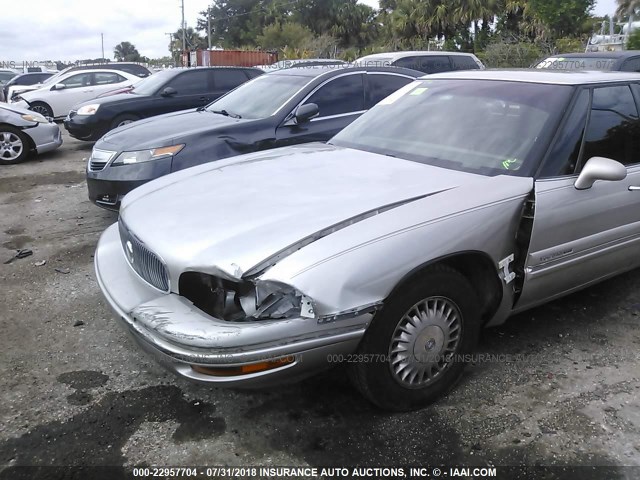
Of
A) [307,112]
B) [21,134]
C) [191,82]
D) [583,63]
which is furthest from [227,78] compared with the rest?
[583,63]

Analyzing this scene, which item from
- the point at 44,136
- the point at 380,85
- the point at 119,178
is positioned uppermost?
the point at 380,85

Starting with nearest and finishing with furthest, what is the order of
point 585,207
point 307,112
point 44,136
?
point 585,207
point 307,112
point 44,136

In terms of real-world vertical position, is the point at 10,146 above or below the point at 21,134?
below

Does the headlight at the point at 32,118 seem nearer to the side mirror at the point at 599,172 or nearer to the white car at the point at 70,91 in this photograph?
the white car at the point at 70,91

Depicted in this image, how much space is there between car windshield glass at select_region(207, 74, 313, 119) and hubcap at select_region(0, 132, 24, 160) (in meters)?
4.62

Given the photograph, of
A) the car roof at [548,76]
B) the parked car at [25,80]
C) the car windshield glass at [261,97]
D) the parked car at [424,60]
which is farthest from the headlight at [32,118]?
the parked car at [25,80]

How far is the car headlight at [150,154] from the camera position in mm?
5336

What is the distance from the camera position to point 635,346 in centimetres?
342

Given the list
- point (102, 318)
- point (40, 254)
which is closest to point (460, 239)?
point (102, 318)

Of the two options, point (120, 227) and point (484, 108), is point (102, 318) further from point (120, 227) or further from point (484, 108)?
point (484, 108)

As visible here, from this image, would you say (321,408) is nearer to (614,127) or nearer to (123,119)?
(614,127)

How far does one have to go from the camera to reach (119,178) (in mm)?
5344

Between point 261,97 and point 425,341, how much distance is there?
4205mm

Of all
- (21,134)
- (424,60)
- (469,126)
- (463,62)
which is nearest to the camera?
(469,126)
